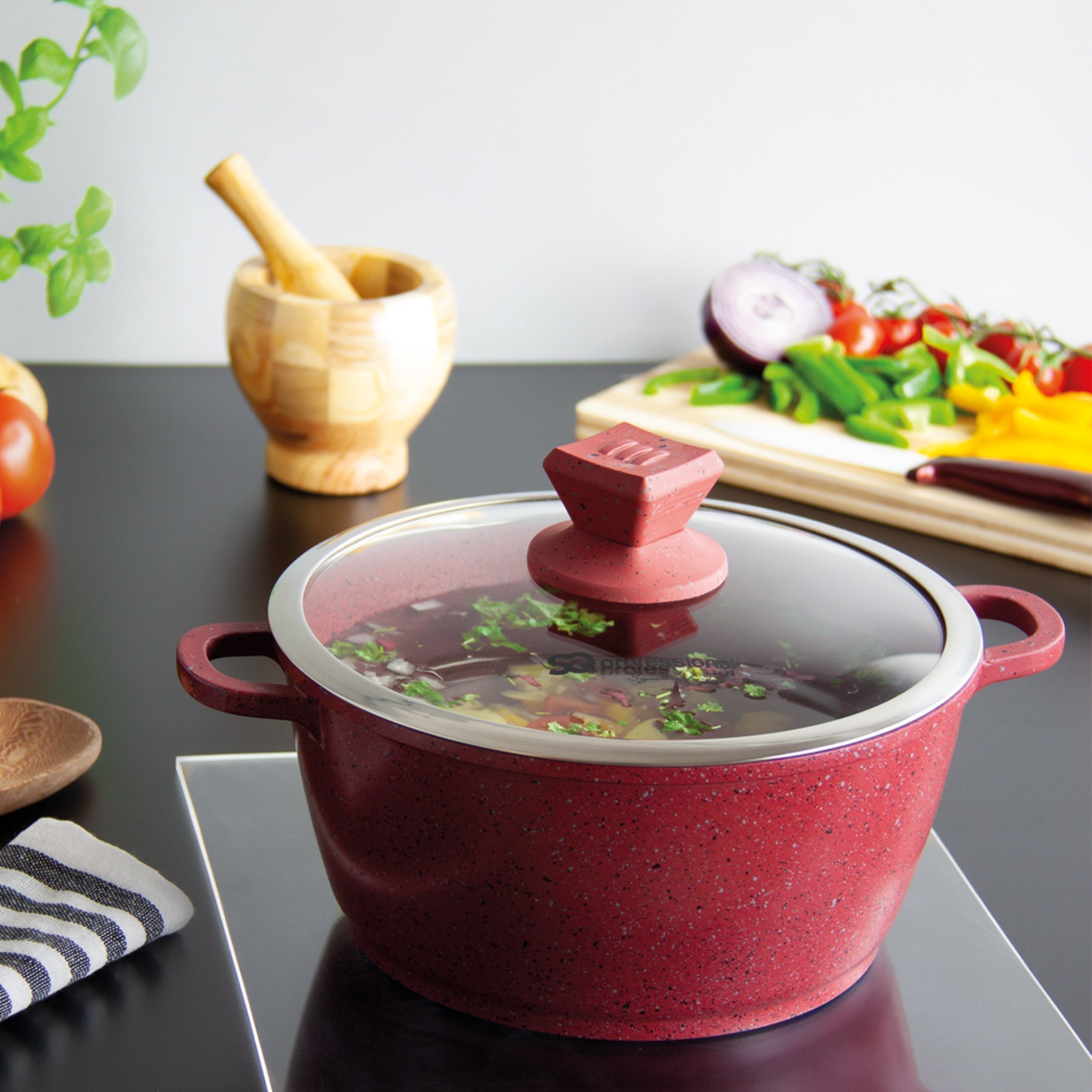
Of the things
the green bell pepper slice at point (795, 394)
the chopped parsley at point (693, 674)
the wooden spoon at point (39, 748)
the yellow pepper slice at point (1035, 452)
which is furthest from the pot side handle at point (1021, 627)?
the green bell pepper slice at point (795, 394)

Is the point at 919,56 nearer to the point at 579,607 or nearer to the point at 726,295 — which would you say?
the point at 726,295

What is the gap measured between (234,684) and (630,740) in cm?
19

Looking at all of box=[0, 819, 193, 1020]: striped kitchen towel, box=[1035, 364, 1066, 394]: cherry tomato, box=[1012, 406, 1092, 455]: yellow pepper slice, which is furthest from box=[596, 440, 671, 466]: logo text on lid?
box=[1035, 364, 1066, 394]: cherry tomato

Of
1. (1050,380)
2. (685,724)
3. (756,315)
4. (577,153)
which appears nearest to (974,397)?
(1050,380)

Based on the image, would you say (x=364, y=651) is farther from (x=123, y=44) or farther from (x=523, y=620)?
(x=123, y=44)

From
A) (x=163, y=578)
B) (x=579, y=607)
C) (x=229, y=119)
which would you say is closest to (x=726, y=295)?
(x=229, y=119)

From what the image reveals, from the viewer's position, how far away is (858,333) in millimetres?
1609

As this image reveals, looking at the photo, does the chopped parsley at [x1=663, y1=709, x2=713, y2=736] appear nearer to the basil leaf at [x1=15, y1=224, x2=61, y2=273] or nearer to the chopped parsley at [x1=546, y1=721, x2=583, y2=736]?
the chopped parsley at [x1=546, y1=721, x2=583, y2=736]

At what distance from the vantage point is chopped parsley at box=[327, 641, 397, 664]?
550 mm

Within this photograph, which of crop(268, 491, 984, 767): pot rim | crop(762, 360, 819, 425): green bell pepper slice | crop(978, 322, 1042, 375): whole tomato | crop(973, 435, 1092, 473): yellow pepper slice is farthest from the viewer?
crop(978, 322, 1042, 375): whole tomato

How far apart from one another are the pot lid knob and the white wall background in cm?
115

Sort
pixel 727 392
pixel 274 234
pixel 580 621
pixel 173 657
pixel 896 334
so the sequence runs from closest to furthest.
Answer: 1. pixel 580 621
2. pixel 173 657
3. pixel 274 234
4. pixel 727 392
5. pixel 896 334

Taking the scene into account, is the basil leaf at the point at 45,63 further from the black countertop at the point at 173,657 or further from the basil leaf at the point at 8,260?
the black countertop at the point at 173,657

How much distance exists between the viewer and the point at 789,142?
176 cm
